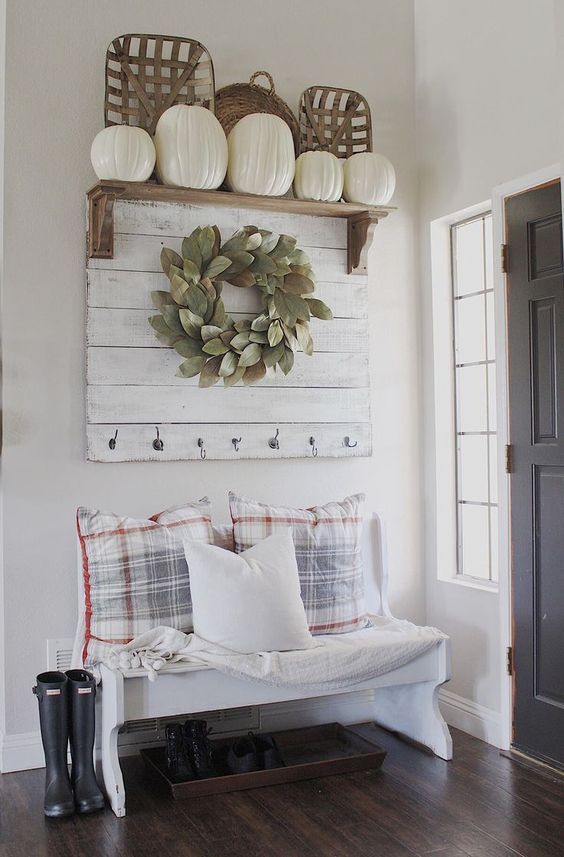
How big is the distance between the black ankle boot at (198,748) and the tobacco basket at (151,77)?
2221 mm

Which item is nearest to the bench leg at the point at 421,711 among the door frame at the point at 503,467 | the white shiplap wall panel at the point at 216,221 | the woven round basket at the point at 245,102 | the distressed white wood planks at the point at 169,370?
the door frame at the point at 503,467

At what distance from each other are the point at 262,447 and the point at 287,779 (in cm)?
127

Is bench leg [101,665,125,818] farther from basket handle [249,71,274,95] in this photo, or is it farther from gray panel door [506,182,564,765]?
basket handle [249,71,274,95]

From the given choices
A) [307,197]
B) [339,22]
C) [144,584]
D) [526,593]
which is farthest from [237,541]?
[339,22]

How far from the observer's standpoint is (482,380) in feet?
12.6

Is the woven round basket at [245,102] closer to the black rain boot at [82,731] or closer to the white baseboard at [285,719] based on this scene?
the black rain boot at [82,731]

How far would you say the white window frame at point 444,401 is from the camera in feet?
13.0

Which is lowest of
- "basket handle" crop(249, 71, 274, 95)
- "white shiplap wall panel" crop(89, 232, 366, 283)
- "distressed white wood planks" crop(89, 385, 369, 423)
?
"distressed white wood planks" crop(89, 385, 369, 423)

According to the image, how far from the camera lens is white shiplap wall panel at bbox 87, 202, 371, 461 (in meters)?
3.53

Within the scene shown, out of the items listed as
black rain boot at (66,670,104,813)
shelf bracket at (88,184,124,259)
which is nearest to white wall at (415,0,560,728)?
shelf bracket at (88,184,124,259)

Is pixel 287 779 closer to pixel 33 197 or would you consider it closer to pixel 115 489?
pixel 115 489

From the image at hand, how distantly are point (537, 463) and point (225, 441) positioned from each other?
1.20m

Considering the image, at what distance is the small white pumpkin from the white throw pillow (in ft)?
4.74

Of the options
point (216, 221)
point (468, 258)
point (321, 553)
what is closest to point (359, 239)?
point (468, 258)
